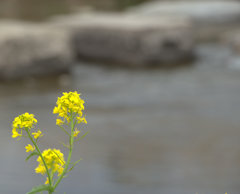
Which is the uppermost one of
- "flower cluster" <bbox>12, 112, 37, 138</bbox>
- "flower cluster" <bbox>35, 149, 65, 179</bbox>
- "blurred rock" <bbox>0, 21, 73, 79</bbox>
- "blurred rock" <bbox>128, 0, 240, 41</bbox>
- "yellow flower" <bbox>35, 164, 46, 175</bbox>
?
"blurred rock" <bbox>128, 0, 240, 41</bbox>

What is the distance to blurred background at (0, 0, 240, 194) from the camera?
2.07 meters

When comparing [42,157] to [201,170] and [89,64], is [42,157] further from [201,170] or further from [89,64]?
[89,64]

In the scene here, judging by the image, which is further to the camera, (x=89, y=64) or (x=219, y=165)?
(x=89, y=64)

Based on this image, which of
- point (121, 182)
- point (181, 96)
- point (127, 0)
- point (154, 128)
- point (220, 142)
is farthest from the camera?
point (127, 0)

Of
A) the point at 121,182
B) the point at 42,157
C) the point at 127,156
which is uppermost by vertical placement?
the point at 127,156

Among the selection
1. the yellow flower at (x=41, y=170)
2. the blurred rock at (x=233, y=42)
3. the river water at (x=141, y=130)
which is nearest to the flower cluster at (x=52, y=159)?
the yellow flower at (x=41, y=170)

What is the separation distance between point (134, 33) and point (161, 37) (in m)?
0.22

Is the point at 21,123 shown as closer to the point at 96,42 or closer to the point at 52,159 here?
the point at 52,159

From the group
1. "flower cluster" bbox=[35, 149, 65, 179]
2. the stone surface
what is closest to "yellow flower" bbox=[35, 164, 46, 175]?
"flower cluster" bbox=[35, 149, 65, 179]

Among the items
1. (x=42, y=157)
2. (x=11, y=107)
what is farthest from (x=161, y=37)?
(x=42, y=157)

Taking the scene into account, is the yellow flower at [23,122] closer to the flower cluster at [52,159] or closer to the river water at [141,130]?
the flower cluster at [52,159]

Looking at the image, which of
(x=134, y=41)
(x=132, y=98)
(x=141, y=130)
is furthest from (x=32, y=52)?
(x=141, y=130)

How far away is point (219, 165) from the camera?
2182 millimetres

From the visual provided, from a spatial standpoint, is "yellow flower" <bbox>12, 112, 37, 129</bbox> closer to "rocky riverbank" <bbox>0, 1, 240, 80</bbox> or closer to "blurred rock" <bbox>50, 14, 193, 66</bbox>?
"rocky riverbank" <bbox>0, 1, 240, 80</bbox>
